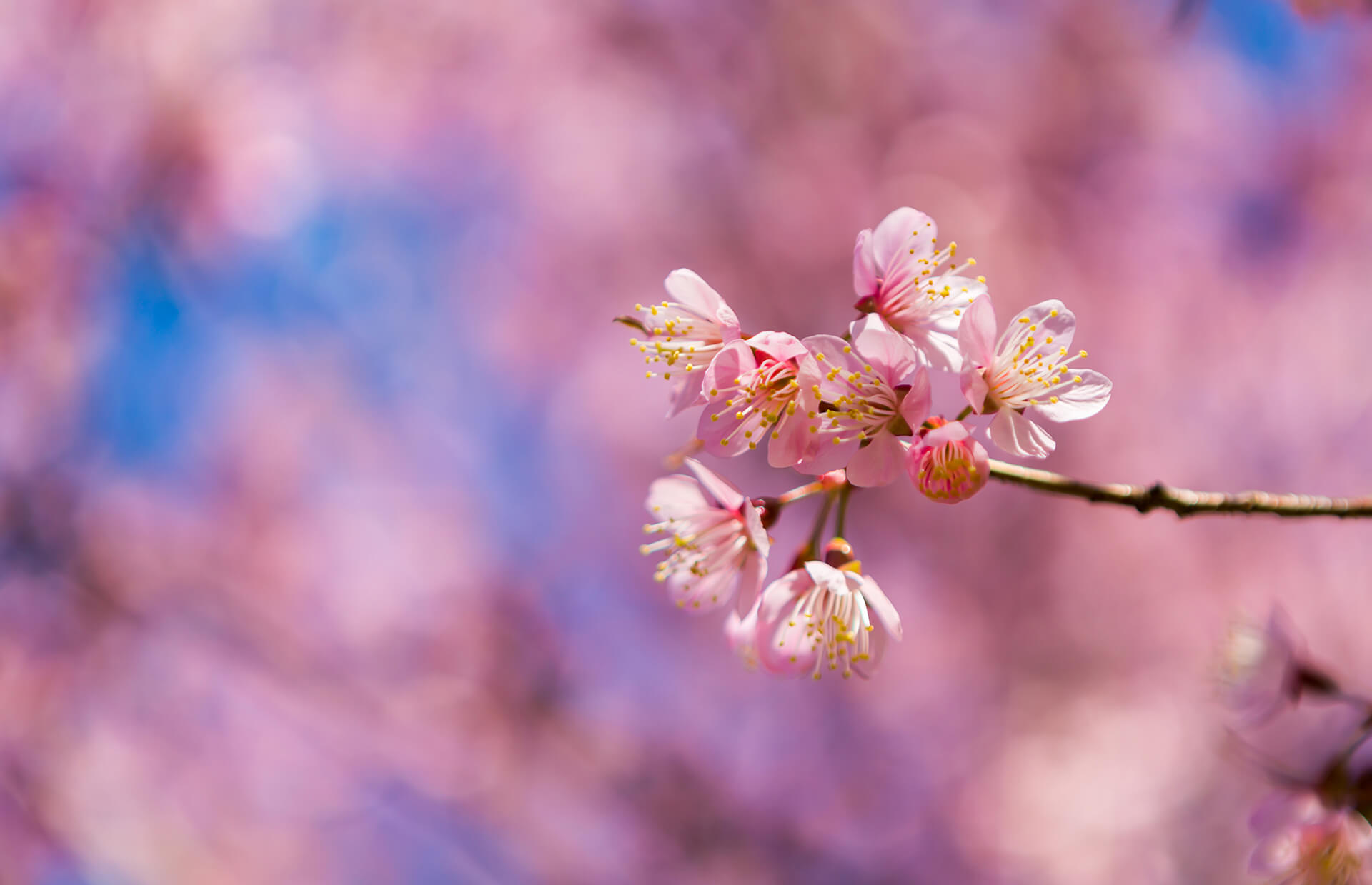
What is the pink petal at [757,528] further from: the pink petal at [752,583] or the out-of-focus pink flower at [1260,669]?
the out-of-focus pink flower at [1260,669]

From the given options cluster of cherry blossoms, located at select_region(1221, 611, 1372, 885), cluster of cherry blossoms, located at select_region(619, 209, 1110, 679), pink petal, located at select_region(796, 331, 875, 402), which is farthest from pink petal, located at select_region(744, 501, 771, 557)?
cluster of cherry blossoms, located at select_region(1221, 611, 1372, 885)

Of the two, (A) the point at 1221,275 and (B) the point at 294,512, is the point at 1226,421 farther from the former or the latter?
(B) the point at 294,512

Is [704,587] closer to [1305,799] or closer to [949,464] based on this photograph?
[949,464]

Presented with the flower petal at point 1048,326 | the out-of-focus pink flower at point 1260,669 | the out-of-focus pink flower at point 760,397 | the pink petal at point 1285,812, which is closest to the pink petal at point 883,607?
the out-of-focus pink flower at point 760,397

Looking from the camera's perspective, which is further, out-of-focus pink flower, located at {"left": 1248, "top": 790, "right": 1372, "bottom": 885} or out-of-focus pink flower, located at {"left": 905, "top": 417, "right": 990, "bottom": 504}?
out-of-focus pink flower, located at {"left": 1248, "top": 790, "right": 1372, "bottom": 885}

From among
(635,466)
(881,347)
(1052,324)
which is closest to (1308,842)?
(1052,324)

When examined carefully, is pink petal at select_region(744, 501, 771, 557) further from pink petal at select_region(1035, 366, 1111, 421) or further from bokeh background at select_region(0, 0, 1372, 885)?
bokeh background at select_region(0, 0, 1372, 885)
